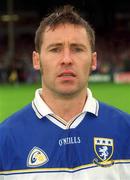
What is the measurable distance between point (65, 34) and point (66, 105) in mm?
374

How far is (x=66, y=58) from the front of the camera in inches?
122

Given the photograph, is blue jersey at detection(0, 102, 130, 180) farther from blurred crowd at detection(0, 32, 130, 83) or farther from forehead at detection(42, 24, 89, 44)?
blurred crowd at detection(0, 32, 130, 83)

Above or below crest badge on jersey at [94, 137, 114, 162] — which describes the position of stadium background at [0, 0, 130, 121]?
above

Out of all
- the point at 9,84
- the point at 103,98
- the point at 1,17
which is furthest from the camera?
the point at 1,17

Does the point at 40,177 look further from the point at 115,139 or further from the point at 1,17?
the point at 1,17

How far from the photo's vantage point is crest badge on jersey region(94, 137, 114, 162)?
10.3 ft

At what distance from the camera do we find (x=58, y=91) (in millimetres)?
3158

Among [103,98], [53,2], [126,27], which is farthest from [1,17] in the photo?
[103,98]

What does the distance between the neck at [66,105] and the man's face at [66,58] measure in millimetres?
47

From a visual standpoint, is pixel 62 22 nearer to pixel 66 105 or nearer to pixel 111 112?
pixel 66 105

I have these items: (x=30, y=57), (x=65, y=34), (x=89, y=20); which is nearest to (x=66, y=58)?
(x=65, y=34)

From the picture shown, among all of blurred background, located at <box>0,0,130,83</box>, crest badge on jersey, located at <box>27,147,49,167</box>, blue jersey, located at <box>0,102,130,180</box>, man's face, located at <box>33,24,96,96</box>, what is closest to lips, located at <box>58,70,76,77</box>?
man's face, located at <box>33,24,96,96</box>

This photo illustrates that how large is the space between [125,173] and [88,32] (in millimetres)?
740

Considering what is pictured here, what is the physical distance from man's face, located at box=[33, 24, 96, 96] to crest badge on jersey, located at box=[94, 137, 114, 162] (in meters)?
0.28
